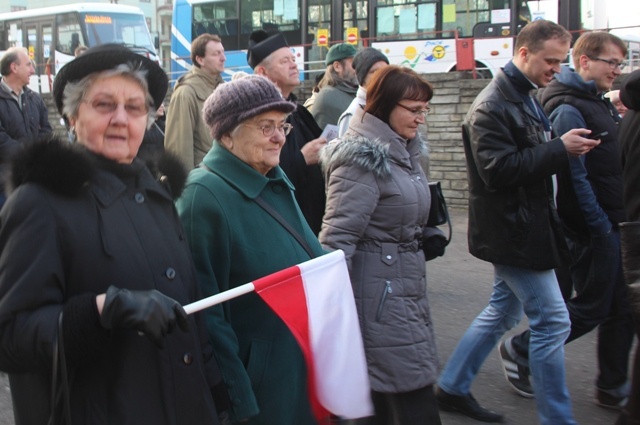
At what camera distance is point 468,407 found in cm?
429

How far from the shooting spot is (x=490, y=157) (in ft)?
12.6

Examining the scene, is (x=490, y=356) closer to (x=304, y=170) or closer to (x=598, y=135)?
(x=598, y=135)

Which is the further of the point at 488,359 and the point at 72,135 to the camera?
the point at 488,359

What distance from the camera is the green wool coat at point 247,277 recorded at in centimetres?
248

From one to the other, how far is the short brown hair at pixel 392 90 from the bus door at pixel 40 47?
878 inches

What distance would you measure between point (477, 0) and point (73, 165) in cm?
1731

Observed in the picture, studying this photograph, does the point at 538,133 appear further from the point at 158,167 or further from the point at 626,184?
the point at 158,167

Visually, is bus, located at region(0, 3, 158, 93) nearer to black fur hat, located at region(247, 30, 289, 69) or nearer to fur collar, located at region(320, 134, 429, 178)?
black fur hat, located at region(247, 30, 289, 69)

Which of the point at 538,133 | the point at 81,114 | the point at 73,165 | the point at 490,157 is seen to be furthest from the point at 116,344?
the point at 538,133

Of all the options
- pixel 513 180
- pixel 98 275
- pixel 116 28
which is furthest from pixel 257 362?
pixel 116 28

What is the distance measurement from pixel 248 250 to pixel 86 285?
0.72 metres

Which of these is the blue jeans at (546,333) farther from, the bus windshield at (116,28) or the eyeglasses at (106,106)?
the bus windshield at (116,28)

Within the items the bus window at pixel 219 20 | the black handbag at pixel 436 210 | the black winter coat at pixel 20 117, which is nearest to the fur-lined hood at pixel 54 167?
the black handbag at pixel 436 210

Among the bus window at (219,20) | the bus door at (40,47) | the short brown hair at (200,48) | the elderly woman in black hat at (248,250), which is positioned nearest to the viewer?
the elderly woman in black hat at (248,250)
